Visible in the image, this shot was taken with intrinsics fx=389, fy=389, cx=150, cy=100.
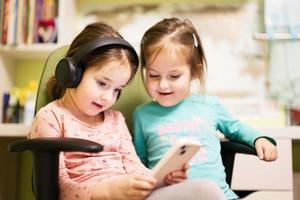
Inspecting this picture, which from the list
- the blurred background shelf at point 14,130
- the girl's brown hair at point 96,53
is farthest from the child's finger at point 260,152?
the blurred background shelf at point 14,130

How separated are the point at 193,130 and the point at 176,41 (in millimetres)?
277

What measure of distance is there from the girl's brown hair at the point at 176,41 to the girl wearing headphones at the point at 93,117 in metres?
0.15

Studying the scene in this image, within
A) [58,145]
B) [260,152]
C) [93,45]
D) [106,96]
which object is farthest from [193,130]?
[58,145]

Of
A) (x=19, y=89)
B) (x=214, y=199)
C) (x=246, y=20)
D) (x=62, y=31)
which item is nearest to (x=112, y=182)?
(x=214, y=199)

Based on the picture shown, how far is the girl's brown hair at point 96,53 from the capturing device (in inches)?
38.3

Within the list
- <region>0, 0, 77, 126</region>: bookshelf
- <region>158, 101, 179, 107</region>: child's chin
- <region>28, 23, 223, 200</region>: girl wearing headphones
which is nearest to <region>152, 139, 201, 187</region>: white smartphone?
<region>28, 23, 223, 200</region>: girl wearing headphones

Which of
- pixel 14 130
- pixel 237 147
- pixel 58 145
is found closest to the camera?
pixel 58 145

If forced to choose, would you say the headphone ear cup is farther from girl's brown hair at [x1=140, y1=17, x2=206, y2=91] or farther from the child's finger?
the child's finger

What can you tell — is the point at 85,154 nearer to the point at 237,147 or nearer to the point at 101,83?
the point at 101,83

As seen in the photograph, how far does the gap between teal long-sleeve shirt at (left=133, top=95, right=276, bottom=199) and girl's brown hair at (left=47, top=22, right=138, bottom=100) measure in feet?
0.71

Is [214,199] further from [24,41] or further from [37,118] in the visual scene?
[24,41]

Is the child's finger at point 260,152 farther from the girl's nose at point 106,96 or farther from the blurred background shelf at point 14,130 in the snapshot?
the blurred background shelf at point 14,130

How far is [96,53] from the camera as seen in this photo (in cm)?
97

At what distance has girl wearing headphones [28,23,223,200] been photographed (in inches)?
33.1
